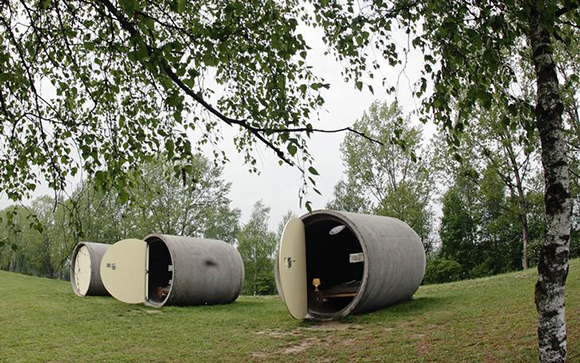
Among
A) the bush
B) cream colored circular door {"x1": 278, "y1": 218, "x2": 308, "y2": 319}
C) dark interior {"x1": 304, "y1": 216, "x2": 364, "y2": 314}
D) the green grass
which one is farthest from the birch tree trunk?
the bush

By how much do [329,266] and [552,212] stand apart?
987cm

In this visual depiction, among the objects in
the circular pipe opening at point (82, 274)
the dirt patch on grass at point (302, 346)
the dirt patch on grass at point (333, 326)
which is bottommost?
the dirt patch on grass at point (302, 346)

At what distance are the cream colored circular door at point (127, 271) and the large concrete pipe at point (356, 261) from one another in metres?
6.11

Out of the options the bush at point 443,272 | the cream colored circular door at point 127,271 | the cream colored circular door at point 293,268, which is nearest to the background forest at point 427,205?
the bush at point 443,272

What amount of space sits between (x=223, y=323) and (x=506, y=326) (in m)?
6.68

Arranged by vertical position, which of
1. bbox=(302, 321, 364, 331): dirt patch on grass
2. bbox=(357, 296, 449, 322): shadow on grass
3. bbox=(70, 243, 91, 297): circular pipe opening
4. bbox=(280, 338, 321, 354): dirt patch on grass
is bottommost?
bbox=(280, 338, 321, 354): dirt patch on grass

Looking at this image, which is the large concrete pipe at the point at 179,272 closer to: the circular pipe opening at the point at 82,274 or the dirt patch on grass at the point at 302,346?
the circular pipe opening at the point at 82,274

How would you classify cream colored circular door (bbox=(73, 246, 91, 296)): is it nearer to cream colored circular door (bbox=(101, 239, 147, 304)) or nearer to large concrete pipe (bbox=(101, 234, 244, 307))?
large concrete pipe (bbox=(101, 234, 244, 307))

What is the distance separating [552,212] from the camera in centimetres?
453

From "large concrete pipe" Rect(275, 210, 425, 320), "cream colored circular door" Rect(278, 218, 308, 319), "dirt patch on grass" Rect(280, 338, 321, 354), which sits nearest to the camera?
"dirt patch on grass" Rect(280, 338, 321, 354)

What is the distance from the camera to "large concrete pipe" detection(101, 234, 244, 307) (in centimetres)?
1513

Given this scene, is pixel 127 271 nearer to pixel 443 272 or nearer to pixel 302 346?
pixel 302 346

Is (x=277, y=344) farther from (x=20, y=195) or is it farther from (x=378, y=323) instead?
(x=20, y=195)

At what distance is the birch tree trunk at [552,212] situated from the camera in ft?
14.5
